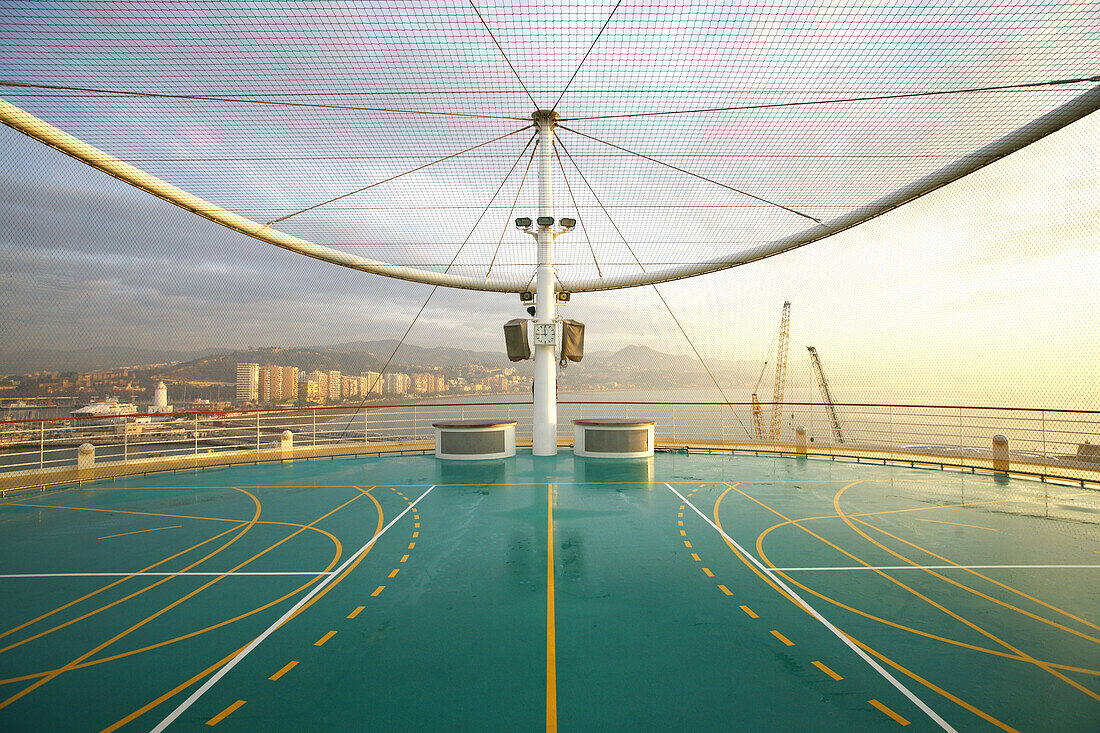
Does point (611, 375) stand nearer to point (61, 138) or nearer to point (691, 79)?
point (691, 79)

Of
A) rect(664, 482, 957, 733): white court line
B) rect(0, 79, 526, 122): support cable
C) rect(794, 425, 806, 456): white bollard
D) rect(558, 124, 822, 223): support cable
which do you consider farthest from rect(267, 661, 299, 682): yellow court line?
rect(794, 425, 806, 456): white bollard

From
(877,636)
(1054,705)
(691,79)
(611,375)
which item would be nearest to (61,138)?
(691,79)

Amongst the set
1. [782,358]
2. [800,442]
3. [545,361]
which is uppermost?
[782,358]

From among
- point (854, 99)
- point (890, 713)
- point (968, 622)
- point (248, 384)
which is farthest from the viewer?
point (248, 384)

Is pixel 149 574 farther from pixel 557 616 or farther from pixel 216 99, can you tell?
pixel 216 99

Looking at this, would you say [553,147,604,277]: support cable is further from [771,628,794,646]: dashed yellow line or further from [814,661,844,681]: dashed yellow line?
[814,661,844,681]: dashed yellow line

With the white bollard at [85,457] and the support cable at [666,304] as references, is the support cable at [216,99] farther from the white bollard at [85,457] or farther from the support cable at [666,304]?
the white bollard at [85,457]

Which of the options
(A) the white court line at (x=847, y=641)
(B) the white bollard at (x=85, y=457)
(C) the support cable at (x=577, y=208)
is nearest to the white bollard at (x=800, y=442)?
(A) the white court line at (x=847, y=641)

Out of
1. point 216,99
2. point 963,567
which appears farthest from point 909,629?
point 216,99
